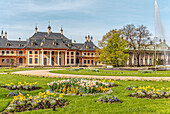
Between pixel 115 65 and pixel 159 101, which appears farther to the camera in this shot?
pixel 115 65

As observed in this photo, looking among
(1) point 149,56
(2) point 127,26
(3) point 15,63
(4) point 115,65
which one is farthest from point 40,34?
(1) point 149,56

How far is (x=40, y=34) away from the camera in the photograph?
6962cm

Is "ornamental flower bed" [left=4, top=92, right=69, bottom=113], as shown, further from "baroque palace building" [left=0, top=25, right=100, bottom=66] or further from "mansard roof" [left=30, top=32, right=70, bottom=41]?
"mansard roof" [left=30, top=32, right=70, bottom=41]

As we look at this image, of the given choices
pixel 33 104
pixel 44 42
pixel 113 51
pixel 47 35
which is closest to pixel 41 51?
pixel 44 42

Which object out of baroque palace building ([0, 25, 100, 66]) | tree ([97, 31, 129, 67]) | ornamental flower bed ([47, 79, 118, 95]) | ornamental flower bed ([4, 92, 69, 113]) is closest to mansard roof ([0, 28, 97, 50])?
baroque palace building ([0, 25, 100, 66])

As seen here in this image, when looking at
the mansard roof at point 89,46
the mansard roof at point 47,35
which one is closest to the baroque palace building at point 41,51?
the mansard roof at point 47,35

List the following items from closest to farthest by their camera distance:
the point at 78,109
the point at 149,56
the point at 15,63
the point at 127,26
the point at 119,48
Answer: the point at 78,109, the point at 119,48, the point at 127,26, the point at 15,63, the point at 149,56

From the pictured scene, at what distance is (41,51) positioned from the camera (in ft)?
209

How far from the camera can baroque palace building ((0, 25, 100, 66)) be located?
6322 cm

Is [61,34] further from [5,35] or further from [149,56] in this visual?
[149,56]

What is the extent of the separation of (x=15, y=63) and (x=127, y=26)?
40.8 meters

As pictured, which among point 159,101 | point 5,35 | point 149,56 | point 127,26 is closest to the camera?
point 159,101

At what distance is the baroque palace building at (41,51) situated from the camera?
2489 inches

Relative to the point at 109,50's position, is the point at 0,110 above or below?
below
